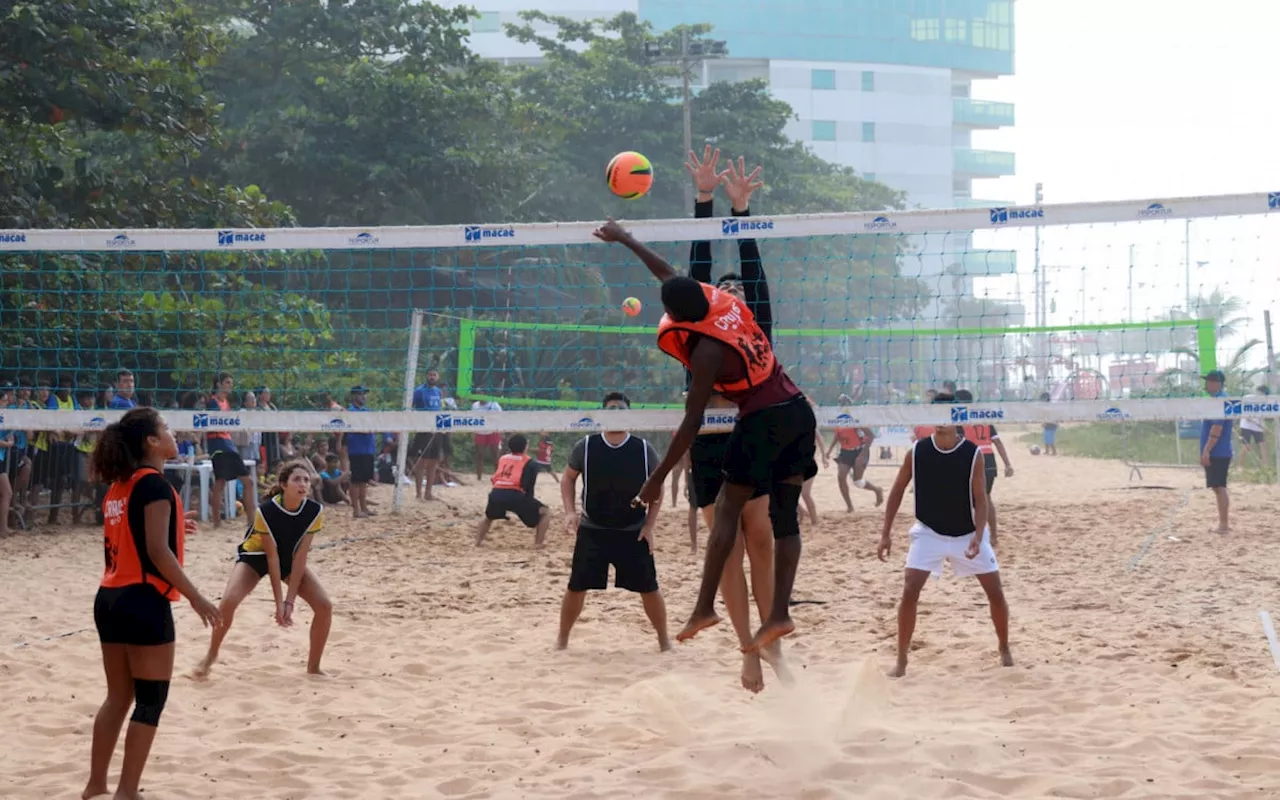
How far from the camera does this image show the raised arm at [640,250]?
5466 millimetres

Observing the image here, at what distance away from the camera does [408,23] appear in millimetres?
27250

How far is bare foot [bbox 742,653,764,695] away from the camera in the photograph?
17.0ft

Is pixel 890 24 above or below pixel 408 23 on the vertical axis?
above

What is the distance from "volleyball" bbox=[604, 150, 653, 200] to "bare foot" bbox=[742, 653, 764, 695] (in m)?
2.38

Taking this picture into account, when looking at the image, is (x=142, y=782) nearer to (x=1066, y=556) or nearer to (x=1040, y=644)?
(x=1040, y=644)

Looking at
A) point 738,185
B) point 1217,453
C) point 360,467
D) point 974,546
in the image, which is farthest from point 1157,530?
point 738,185

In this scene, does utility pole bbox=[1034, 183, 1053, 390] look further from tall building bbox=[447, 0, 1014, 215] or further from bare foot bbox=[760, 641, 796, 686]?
tall building bbox=[447, 0, 1014, 215]

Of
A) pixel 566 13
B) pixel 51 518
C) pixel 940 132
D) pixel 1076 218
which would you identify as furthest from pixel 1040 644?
pixel 940 132

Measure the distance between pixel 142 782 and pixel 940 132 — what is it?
252 ft

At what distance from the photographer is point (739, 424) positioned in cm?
531

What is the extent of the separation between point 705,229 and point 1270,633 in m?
3.89

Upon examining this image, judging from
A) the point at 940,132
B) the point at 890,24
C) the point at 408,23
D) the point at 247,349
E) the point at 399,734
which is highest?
the point at 890,24

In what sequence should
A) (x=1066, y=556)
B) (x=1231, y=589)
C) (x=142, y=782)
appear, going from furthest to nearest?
1. (x=1066, y=556)
2. (x=1231, y=589)
3. (x=142, y=782)

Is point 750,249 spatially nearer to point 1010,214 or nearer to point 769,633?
point 1010,214
